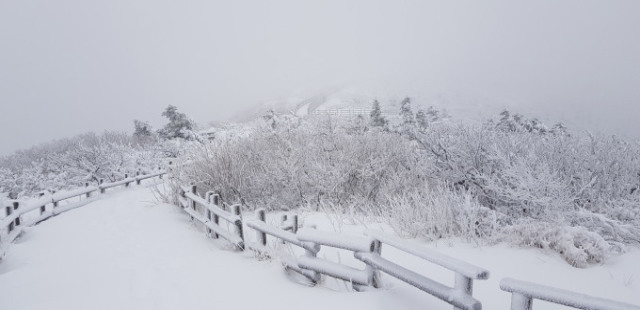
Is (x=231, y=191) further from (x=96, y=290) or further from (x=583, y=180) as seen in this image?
(x=583, y=180)

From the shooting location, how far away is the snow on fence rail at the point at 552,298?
7.48ft

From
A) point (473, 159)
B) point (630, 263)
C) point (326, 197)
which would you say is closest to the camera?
point (630, 263)

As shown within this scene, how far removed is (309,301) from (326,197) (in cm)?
525

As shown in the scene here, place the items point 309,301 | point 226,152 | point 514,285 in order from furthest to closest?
point 226,152 → point 309,301 → point 514,285

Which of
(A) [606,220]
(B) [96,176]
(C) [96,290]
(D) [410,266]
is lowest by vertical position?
(B) [96,176]

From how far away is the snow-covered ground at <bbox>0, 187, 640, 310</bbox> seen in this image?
3914 mm

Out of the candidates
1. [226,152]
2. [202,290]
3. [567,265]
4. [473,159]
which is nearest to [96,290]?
[202,290]

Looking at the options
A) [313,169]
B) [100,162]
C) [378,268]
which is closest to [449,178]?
[313,169]

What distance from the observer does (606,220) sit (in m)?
4.85

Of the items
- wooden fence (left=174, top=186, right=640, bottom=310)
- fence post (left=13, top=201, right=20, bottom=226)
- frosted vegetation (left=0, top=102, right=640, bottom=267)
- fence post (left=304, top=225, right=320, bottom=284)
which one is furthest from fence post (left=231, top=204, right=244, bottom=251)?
fence post (left=13, top=201, right=20, bottom=226)

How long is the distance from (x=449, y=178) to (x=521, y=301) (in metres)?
5.37

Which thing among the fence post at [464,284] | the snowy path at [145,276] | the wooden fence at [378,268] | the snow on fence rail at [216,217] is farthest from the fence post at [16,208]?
the fence post at [464,284]

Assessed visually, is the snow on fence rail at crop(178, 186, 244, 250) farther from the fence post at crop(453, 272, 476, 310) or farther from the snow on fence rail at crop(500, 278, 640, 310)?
the snow on fence rail at crop(500, 278, 640, 310)

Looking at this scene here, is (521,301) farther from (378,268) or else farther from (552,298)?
(378,268)
